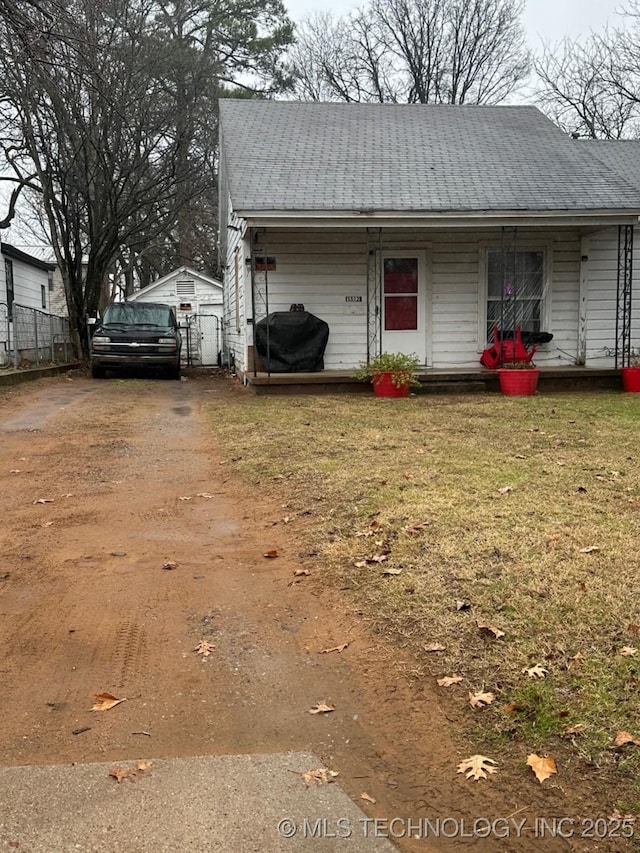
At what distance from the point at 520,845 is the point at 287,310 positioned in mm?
11297

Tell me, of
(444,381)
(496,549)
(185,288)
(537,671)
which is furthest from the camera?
(185,288)

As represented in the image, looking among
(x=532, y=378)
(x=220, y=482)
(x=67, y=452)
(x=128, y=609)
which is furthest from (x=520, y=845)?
(x=532, y=378)

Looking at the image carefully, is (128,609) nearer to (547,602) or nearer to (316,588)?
(316,588)

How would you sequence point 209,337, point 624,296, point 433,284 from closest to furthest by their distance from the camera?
point 624,296 < point 433,284 < point 209,337

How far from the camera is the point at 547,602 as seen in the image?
313 cm

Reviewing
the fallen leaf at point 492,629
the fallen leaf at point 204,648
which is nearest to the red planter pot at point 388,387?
the fallen leaf at point 492,629

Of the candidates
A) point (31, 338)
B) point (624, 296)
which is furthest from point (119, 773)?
point (31, 338)

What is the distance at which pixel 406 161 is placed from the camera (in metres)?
13.4

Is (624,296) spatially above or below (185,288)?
below

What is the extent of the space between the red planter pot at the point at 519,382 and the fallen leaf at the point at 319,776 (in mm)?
9726

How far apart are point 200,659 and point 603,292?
1221 centimetres

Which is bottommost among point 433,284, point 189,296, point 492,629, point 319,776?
point 319,776

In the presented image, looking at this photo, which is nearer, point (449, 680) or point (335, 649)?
point (449, 680)

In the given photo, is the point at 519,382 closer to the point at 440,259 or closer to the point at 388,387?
the point at 388,387
